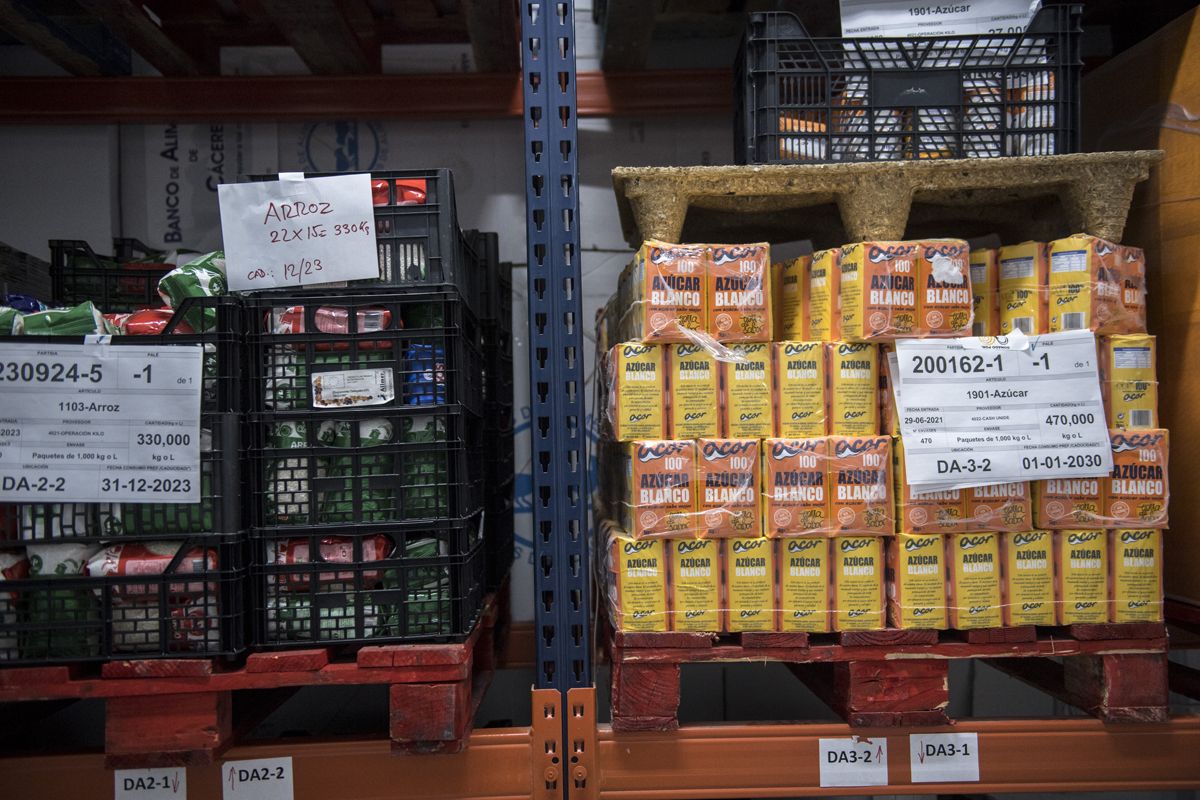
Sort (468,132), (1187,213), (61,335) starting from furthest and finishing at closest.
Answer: (468,132) → (1187,213) → (61,335)

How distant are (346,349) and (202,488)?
53 centimetres

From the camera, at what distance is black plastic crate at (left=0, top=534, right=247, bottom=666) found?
1963mm

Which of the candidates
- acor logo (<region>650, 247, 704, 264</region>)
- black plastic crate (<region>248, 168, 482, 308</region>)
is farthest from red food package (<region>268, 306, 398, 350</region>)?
acor logo (<region>650, 247, 704, 264</region>)

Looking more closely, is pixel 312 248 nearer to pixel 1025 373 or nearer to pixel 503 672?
pixel 1025 373

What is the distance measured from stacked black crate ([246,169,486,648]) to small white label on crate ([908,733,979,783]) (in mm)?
1377

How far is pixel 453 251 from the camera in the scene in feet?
7.04

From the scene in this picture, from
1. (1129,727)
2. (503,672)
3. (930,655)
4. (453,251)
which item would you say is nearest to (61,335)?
(453,251)

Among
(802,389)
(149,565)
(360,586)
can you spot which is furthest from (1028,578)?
(149,565)

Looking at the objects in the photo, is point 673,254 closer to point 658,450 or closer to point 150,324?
point 658,450

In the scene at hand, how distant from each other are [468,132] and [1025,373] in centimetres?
260

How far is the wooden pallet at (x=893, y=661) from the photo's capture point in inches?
85.0

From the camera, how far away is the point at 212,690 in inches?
78.4

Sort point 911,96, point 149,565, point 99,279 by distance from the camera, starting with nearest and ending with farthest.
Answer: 1. point 149,565
2. point 911,96
3. point 99,279

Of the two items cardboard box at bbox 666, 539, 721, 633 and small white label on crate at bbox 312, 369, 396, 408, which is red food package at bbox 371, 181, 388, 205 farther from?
cardboard box at bbox 666, 539, 721, 633
